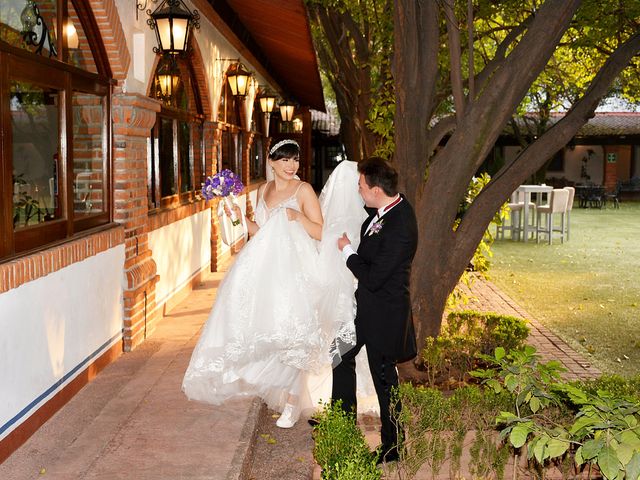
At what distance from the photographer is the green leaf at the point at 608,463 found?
2.40m

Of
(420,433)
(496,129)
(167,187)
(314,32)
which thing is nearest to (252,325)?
(420,433)

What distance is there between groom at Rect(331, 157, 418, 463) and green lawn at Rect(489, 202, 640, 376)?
13.5 feet

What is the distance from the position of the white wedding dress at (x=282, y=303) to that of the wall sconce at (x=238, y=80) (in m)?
7.59

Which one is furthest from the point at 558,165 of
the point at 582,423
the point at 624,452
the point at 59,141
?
the point at 624,452

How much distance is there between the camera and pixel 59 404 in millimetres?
5344

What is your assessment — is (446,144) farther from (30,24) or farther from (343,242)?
(30,24)

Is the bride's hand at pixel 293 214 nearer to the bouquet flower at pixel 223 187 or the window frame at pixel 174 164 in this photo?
the bouquet flower at pixel 223 187

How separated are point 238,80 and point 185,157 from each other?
2.75 m

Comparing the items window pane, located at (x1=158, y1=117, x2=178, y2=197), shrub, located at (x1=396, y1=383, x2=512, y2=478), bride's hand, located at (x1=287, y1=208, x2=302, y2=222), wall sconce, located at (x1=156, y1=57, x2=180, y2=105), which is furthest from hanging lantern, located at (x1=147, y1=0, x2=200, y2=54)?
shrub, located at (x1=396, y1=383, x2=512, y2=478)

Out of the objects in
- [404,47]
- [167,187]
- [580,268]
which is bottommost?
[580,268]

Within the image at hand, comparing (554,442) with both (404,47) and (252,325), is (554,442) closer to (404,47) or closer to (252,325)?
(252,325)

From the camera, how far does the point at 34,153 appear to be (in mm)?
5176

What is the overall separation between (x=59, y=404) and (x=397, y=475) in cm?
243

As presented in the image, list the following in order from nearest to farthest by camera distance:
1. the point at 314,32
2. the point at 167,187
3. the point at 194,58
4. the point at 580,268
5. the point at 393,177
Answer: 1. the point at 393,177
2. the point at 167,187
3. the point at 194,58
4. the point at 580,268
5. the point at 314,32
